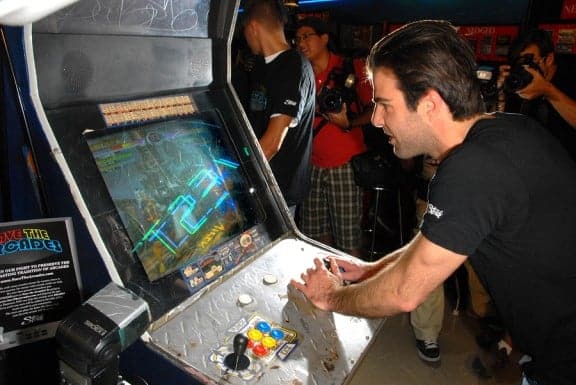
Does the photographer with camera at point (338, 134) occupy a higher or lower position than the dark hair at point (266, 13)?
lower

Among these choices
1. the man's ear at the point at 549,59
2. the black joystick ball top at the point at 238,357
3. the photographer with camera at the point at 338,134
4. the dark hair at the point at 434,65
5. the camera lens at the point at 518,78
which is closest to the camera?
the black joystick ball top at the point at 238,357

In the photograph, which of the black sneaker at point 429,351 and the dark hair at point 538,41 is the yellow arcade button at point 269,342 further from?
the dark hair at point 538,41

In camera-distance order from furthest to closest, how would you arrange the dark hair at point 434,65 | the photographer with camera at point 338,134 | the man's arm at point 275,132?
the photographer with camera at point 338,134 → the man's arm at point 275,132 → the dark hair at point 434,65

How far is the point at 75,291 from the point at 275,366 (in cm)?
55

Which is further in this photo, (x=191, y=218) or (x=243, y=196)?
(x=243, y=196)

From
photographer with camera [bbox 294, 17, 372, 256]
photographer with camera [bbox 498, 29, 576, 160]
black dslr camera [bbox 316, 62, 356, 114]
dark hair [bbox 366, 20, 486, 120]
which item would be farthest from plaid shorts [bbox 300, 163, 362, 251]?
dark hair [bbox 366, 20, 486, 120]

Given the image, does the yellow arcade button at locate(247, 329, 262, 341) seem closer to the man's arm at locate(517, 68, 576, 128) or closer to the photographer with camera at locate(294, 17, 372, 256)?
the photographer with camera at locate(294, 17, 372, 256)

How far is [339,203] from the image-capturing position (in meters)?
2.73

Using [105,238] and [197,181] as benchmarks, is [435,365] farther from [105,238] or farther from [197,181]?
[105,238]

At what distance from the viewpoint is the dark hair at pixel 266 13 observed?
1.98 m

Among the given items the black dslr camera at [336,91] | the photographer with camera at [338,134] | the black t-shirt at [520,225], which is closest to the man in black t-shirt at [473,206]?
the black t-shirt at [520,225]

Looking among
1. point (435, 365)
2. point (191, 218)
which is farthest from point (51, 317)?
point (435, 365)

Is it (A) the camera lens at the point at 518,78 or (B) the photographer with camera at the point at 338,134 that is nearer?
(A) the camera lens at the point at 518,78

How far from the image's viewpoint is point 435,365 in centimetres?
218
